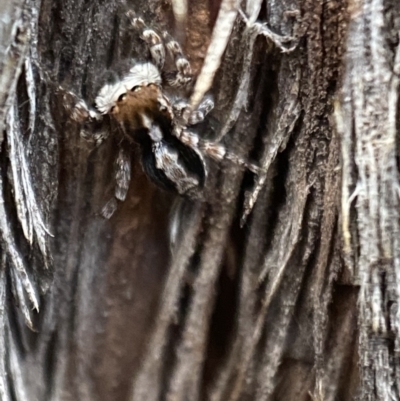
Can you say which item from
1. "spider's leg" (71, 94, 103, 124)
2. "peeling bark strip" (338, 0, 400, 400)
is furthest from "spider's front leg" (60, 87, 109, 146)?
"peeling bark strip" (338, 0, 400, 400)

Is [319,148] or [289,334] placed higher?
[319,148]

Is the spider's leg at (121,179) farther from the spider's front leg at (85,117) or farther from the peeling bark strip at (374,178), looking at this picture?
the peeling bark strip at (374,178)

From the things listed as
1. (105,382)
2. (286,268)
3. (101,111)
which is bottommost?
(105,382)

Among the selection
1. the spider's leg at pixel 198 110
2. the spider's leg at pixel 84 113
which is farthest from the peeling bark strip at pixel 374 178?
the spider's leg at pixel 84 113

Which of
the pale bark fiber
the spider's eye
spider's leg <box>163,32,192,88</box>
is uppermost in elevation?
spider's leg <box>163,32,192,88</box>

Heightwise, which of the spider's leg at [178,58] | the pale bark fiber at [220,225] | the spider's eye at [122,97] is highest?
the spider's leg at [178,58]

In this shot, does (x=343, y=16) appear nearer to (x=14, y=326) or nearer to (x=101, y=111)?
(x=101, y=111)

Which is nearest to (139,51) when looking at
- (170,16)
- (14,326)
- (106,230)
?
(170,16)

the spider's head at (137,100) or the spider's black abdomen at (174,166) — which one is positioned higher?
the spider's head at (137,100)

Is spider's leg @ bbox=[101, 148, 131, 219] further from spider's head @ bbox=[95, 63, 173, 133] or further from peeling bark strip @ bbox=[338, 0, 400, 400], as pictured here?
peeling bark strip @ bbox=[338, 0, 400, 400]
